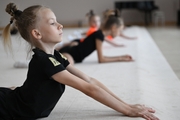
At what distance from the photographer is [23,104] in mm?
1355

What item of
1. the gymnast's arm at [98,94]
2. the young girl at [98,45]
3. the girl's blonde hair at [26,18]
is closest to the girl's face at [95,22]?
the young girl at [98,45]

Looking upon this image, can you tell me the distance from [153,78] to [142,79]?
203 mm

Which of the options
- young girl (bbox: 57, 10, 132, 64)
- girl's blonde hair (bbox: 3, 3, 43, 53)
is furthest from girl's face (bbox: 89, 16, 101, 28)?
girl's blonde hair (bbox: 3, 3, 43, 53)

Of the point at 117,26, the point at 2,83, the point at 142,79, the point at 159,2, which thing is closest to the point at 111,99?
the point at 142,79

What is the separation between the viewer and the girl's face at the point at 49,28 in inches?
53.1

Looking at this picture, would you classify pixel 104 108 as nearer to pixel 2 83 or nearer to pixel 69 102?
pixel 69 102

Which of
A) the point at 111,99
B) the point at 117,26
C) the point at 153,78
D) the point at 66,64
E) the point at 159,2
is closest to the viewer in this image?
the point at 111,99

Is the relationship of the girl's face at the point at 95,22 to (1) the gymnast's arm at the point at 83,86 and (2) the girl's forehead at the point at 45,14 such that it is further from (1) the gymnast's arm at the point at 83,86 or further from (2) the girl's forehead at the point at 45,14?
(1) the gymnast's arm at the point at 83,86

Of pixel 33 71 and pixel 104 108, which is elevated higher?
pixel 33 71

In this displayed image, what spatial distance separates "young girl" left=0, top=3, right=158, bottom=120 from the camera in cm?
128

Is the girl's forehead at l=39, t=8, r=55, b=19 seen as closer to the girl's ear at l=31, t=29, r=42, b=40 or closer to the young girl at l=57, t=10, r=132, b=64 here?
the girl's ear at l=31, t=29, r=42, b=40

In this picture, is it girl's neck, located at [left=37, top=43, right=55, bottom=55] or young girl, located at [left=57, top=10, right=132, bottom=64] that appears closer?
girl's neck, located at [left=37, top=43, right=55, bottom=55]

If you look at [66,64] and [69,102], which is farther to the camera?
[69,102]

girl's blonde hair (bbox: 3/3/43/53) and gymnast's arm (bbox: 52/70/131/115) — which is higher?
girl's blonde hair (bbox: 3/3/43/53)
